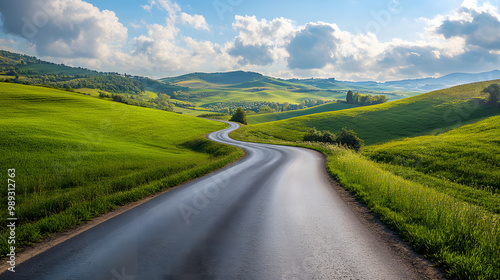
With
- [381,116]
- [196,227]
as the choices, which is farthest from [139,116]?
[381,116]

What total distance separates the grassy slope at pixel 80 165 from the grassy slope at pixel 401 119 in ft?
92.8

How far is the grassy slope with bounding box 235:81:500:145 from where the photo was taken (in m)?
55.1

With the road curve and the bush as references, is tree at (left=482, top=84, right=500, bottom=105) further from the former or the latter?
the road curve

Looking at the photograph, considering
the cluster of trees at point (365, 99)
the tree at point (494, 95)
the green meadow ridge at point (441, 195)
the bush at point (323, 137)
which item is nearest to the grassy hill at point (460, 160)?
the green meadow ridge at point (441, 195)

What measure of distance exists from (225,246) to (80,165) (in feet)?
66.7

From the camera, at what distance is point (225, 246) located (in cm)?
497

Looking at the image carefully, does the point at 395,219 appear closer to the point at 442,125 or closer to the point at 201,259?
the point at 201,259

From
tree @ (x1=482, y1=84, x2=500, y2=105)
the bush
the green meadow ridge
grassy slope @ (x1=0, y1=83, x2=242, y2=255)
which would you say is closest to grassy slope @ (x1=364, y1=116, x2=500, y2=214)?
the green meadow ridge

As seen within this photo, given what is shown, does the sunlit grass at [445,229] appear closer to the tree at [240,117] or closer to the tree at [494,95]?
the tree at [494,95]

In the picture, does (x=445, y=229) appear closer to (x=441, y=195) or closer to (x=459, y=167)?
(x=441, y=195)

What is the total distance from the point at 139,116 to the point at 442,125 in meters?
78.7

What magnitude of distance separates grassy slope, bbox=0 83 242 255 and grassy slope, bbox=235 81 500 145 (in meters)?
28.3

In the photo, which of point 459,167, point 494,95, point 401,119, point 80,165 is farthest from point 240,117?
point 459,167

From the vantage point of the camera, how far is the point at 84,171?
17.2 m
